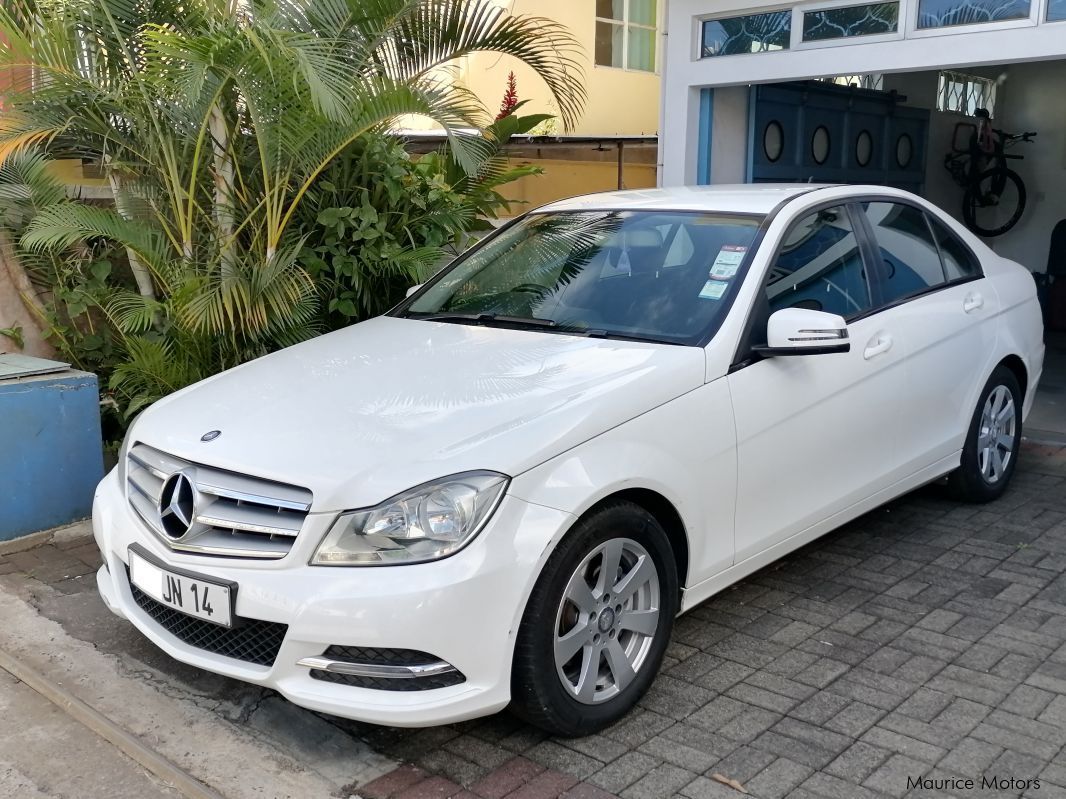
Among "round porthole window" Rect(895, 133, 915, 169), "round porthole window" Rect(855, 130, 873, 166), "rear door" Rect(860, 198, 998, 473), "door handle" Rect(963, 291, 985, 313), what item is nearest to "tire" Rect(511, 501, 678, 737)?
"rear door" Rect(860, 198, 998, 473)

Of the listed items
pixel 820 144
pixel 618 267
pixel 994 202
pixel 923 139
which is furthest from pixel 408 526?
pixel 994 202

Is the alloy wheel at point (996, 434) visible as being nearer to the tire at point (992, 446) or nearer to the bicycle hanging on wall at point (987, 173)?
the tire at point (992, 446)

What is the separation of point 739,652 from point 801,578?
0.81 metres

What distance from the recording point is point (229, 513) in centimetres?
311

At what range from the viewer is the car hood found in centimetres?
300

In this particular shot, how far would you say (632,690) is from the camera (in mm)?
3373

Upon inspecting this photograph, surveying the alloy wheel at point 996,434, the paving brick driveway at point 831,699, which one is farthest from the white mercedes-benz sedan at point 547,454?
the alloy wheel at point 996,434

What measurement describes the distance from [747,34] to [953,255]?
3290mm

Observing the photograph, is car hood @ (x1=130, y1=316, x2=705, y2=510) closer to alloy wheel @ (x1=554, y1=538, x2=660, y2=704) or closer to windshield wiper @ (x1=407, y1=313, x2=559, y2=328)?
windshield wiper @ (x1=407, y1=313, x2=559, y2=328)

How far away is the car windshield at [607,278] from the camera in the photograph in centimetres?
388

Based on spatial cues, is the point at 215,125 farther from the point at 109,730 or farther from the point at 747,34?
the point at 747,34

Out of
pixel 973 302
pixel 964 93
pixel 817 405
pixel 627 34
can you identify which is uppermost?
pixel 627 34

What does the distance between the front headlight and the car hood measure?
0.04m

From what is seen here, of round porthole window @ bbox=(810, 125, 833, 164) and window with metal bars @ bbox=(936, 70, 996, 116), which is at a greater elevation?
window with metal bars @ bbox=(936, 70, 996, 116)
